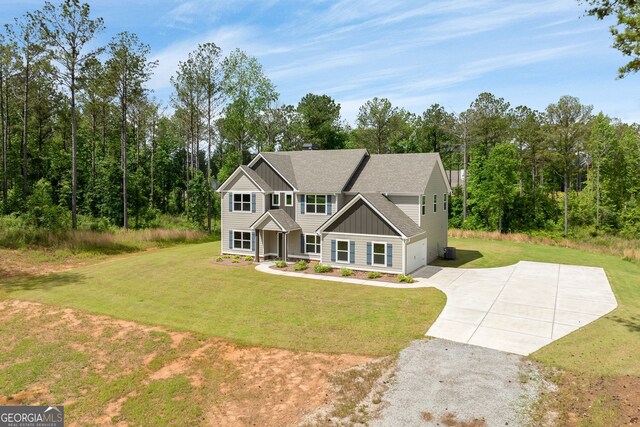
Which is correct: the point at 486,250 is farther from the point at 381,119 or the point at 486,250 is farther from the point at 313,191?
the point at 381,119

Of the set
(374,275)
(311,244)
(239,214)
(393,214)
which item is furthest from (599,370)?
(239,214)

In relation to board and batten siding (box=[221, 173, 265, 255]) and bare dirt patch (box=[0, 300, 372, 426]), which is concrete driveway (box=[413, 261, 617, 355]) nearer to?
bare dirt patch (box=[0, 300, 372, 426])

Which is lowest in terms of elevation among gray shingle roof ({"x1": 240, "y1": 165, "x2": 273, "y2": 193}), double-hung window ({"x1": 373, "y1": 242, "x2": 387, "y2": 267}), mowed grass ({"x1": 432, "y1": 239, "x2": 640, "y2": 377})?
mowed grass ({"x1": 432, "y1": 239, "x2": 640, "y2": 377})

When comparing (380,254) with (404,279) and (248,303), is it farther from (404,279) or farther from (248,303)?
→ (248,303)

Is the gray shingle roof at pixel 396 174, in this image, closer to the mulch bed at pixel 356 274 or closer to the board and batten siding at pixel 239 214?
the mulch bed at pixel 356 274

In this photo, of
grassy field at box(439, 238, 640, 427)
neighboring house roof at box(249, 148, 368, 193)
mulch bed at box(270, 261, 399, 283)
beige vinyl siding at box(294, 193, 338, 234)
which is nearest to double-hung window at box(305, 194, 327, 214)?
beige vinyl siding at box(294, 193, 338, 234)

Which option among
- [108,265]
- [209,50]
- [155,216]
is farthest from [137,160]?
[108,265]
